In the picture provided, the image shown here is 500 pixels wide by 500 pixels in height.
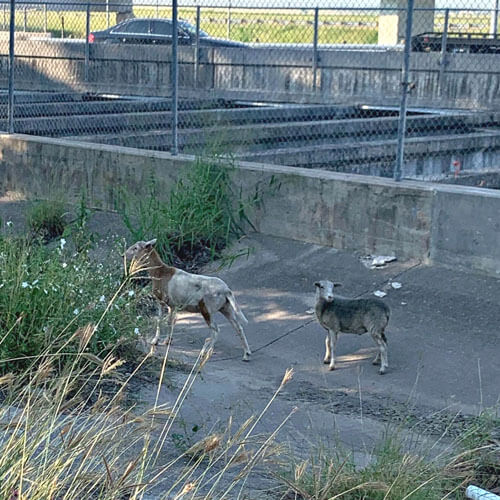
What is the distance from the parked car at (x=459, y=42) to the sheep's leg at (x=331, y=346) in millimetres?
11883

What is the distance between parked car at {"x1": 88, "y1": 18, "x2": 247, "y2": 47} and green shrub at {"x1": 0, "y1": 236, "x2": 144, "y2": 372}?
14.9 meters

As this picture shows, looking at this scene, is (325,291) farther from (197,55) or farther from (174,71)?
(197,55)

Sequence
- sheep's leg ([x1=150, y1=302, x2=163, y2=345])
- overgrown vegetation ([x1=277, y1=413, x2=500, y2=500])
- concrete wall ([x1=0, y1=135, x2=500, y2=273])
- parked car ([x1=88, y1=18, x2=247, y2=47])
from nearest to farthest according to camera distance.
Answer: overgrown vegetation ([x1=277, y1=413, x2=500, y2=500]) → sheep's leg ([x1=150, y1=302, x2=163, y2=345]) → concrete wall ([x1=0, y1=135, x2=500, y2=273]) → parked car ([x1=88, y1=18, x2=247, y2=47])

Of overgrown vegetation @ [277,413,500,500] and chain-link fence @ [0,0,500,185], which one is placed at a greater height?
chain-link fence @ [0,0,500,185]

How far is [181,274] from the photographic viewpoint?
7.50m

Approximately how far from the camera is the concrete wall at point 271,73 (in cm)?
1741

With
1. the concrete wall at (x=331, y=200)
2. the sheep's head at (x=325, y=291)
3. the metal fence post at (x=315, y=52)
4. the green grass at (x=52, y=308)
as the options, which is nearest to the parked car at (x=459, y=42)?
the metal fence post at (x=315, y=52)

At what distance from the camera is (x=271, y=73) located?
19125 millimetres

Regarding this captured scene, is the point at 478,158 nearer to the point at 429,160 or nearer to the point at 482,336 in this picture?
the point at 429,160

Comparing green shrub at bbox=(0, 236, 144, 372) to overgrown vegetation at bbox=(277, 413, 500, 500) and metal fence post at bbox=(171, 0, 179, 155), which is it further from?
metal fence post at bbox=(171, 0, 179, 155)

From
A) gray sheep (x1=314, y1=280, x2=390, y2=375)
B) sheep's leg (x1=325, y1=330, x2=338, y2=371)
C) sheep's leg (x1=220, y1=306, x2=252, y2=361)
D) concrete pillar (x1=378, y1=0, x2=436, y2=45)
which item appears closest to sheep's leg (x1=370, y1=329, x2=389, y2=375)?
gray sheep (x1=314, y1=280, x2=390, y2=375)

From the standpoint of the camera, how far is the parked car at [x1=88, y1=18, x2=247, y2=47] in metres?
21.3

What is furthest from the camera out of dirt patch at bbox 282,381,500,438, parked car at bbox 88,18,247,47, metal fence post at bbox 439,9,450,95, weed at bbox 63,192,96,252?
parked car at bbox 88,18,247,47

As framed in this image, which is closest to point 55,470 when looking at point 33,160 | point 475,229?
point 475,229
